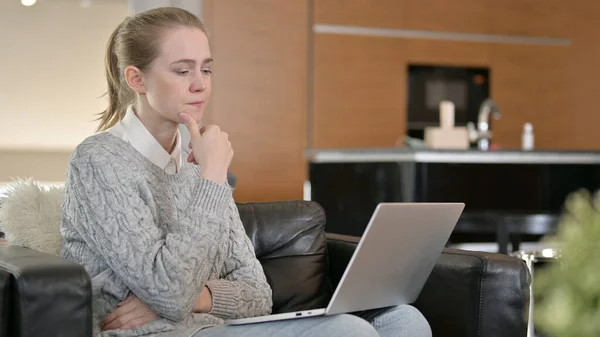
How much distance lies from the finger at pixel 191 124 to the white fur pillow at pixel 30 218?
16.9 inches

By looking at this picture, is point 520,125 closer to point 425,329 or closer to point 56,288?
point 425,329

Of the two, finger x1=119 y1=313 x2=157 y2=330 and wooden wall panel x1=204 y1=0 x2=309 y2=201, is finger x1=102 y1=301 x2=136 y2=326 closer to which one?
finger x1=119 y1=313 x2=157 y2=330

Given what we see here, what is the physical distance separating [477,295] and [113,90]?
1006 mm

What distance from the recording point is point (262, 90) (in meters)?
6.41

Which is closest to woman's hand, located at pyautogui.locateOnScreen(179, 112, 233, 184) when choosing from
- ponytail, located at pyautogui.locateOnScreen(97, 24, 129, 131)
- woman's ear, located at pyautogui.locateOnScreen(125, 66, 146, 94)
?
woman's ear, located at pyautogui.locateOnScreen(125, 66, 146, 94)

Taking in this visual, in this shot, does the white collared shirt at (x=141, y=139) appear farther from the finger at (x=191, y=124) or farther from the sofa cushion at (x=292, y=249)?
the sofa cushion at (x=292, y=249)

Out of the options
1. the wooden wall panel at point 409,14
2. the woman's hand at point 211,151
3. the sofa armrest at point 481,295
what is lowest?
the sofa armrest at point 481,295

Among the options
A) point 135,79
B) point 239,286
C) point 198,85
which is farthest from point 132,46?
point 239,286

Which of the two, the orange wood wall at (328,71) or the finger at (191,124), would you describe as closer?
the finger at (191,124)

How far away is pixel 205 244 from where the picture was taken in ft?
5.44

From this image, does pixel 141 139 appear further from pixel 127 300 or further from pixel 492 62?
pixel 492 62

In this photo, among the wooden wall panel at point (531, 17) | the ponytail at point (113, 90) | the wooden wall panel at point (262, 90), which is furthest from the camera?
the wooden wall panel at point (531, 17)

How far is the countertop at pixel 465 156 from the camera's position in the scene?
485 centimetres

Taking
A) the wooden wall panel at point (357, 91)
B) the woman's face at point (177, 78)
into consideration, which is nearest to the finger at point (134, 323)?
the woman's face at point (177, 78)
